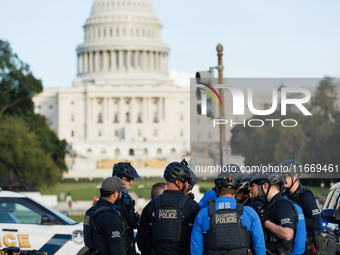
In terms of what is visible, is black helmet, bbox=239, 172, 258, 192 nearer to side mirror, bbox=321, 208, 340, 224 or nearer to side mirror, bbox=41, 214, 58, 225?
side mirror, bbox=321, 208, 340, 224

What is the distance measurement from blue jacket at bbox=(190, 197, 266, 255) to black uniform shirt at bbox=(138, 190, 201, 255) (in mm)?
324

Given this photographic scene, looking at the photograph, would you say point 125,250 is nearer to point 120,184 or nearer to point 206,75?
point 120,184

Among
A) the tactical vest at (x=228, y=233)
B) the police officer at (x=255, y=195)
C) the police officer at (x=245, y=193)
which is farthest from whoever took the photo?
the police officer at (x=245, y=193)

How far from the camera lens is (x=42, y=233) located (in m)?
9.87

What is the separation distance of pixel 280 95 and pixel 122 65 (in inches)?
4684

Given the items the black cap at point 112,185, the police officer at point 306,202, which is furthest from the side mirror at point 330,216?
the black cap at point 112,185

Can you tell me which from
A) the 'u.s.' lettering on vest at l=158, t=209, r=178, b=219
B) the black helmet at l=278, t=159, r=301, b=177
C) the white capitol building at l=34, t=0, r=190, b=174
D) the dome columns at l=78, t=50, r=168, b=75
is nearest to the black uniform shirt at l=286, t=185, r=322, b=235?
the black helmet at l=278, t=159, r=301, b=177

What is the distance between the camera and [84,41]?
130 meters

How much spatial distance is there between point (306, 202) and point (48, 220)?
13.9 ft

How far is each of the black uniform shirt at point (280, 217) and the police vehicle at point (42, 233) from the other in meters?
4.10

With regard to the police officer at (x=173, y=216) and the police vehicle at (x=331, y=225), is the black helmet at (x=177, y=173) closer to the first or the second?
the police officer at (x=173, y=216)

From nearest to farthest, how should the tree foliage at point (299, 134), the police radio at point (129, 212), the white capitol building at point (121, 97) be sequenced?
the police radio at point (129, 212) → the tree foliage at point (299, 134) → the white capitol building at point (121, 97)

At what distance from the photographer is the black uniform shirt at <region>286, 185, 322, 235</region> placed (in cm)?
733

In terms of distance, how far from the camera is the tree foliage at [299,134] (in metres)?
10.5
